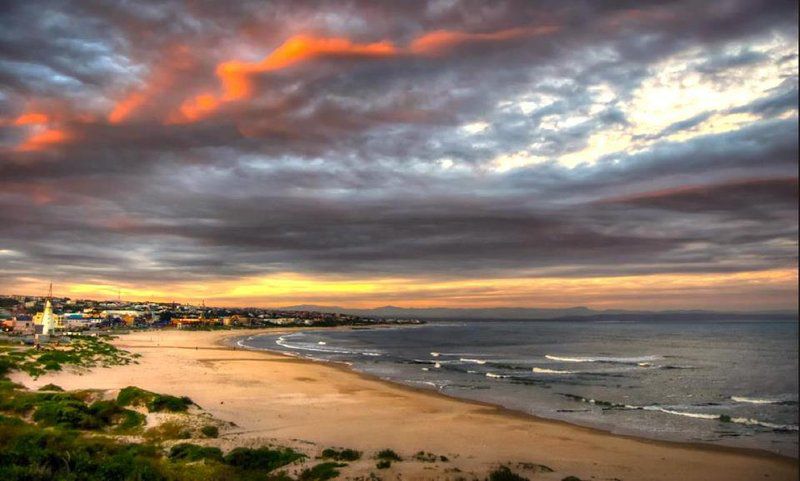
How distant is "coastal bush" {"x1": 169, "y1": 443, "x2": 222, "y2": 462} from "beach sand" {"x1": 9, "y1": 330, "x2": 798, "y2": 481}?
2130 millimetres

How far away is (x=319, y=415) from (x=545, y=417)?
14.6 meters

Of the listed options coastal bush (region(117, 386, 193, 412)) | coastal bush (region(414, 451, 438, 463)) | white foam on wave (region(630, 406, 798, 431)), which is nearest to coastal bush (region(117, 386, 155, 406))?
coastal bush (region(117, 386, 193, 412))

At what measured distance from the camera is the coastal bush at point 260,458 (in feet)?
56.6

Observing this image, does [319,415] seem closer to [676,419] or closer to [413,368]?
[676,419]

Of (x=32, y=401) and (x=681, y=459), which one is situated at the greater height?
(x=32, y=401)

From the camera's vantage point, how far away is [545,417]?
32.7 metres

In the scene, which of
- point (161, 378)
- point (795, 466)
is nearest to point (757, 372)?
point (795, 466)

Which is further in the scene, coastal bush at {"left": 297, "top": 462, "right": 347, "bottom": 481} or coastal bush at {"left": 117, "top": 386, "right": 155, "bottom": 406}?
coastal bush at {"left": 117, "top": 386, "right": 155, "bottom": 406}

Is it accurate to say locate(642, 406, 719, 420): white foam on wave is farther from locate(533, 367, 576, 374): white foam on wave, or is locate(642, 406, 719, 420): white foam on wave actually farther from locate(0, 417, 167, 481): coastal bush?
locate(0, 417, 167, 481): coastal bush

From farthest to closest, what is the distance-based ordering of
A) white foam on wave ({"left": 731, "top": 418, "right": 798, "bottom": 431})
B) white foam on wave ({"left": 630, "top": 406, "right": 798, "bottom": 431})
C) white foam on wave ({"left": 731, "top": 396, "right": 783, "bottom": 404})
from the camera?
white foam on wave ({"left": 731, "top": 396, "right": 783, "bottom": 404}), white foam on wave ({"left": 630, "top": 406, "right": 798, "bottom": 431}), white foam on wave ({"left": 731, "top": 418, "right": 798, "bottom": 431})

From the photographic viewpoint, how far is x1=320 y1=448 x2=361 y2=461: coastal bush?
18828 millimetres

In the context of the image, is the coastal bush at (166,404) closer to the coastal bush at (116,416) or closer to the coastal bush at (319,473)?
the coastal bush at (116,416)

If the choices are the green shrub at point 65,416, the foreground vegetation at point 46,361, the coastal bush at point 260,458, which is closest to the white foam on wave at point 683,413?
the coastal bush at point 260,458

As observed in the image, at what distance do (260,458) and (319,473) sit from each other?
8.80 feet
